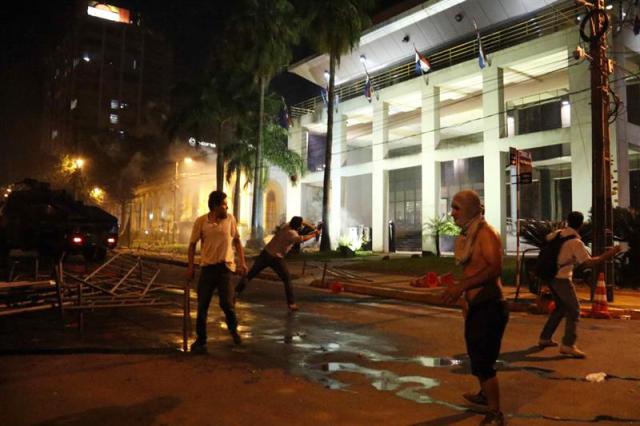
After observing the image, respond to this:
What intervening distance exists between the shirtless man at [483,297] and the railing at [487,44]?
2036 centimetres

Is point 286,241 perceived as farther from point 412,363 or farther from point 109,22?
point 109,22

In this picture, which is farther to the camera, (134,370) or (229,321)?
(229,321)

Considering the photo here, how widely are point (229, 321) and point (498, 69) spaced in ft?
68.5

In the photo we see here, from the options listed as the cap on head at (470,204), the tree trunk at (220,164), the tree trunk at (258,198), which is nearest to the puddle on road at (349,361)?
the cap on head at (470,204)

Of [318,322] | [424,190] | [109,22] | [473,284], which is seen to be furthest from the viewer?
[109,22]

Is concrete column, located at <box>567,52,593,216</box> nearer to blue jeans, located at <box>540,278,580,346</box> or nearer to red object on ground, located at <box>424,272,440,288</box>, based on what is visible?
red object on ground, located at <box>424,272,440,288</box>

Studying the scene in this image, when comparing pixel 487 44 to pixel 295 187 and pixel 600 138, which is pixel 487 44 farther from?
pixel 600 138

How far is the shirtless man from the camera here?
3.98 metres

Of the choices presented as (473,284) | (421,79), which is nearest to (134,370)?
(473,284)

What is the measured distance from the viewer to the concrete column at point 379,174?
2902cm

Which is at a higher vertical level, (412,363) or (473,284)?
(473,284)

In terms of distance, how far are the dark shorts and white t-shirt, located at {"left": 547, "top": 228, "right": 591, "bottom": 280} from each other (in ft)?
9.25

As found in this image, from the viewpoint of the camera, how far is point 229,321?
6.68 metres

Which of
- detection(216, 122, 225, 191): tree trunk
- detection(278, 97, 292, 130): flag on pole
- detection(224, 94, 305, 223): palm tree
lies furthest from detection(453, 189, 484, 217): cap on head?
detection(278, 97, 292, 130): flag on pole
